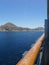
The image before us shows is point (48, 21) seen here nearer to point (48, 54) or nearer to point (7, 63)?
point (48, 54)

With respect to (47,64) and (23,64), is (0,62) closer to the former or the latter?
(47,64)

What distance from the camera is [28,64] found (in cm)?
353

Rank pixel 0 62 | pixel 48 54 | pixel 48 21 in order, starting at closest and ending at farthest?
pixel 48 54 → pixel 48 21 → pixel 0 62

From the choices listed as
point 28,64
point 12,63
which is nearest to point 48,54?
point 28,64

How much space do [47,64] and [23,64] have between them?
116 inches

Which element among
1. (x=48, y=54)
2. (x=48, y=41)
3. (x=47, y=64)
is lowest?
(x=47, y=64)

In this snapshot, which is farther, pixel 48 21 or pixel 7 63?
pixel 7 63

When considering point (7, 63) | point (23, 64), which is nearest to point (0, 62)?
point (7, 63)

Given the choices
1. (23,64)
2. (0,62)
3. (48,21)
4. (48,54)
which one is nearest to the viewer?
(23,64)

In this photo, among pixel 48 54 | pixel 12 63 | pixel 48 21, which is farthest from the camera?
pixel 12 63

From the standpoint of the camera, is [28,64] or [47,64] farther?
[47,64]

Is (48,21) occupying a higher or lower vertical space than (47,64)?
higher

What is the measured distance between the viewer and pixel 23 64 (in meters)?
3.52

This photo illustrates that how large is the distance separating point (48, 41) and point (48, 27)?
1.94ft
